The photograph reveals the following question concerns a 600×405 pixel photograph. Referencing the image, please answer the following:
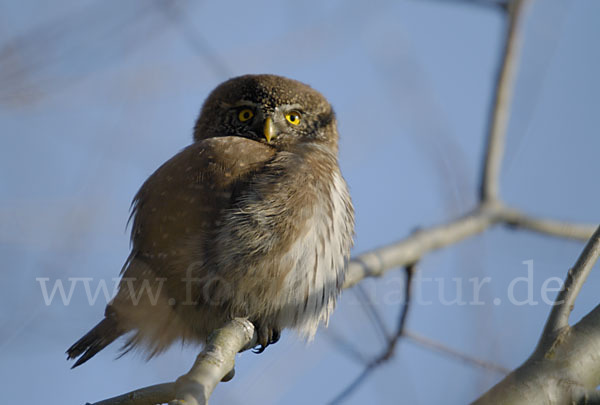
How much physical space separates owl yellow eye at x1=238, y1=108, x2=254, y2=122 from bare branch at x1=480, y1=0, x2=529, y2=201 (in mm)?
1746

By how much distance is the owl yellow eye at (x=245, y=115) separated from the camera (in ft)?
15.7

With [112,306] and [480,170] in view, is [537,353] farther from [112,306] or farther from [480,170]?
[480,170]

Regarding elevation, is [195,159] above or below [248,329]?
above

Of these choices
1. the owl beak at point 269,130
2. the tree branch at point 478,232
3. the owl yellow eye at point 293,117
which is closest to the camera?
the tree branch at point 478,232

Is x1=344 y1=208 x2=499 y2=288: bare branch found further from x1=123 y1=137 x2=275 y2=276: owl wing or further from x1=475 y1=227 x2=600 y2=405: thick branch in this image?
x1=475 y1=227 x2=600 y2=405: thick branch

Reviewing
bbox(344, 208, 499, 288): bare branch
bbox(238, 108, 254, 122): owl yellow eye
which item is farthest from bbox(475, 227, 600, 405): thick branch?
bbox(238, 108, 254, 122): owl yellow eye

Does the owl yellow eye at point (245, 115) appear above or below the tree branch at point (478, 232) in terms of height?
above

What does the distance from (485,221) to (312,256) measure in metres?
2.03

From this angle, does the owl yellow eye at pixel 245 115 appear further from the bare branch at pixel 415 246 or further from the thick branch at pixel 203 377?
the thick branch at pixel 203 377

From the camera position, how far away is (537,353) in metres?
2.78

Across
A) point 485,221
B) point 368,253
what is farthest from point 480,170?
point 368,253

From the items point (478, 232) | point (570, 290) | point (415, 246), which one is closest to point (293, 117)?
point (415, 246)

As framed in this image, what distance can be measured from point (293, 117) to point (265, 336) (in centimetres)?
180

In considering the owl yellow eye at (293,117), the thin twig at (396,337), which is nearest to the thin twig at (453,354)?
A: the thin twig at (396,337)
